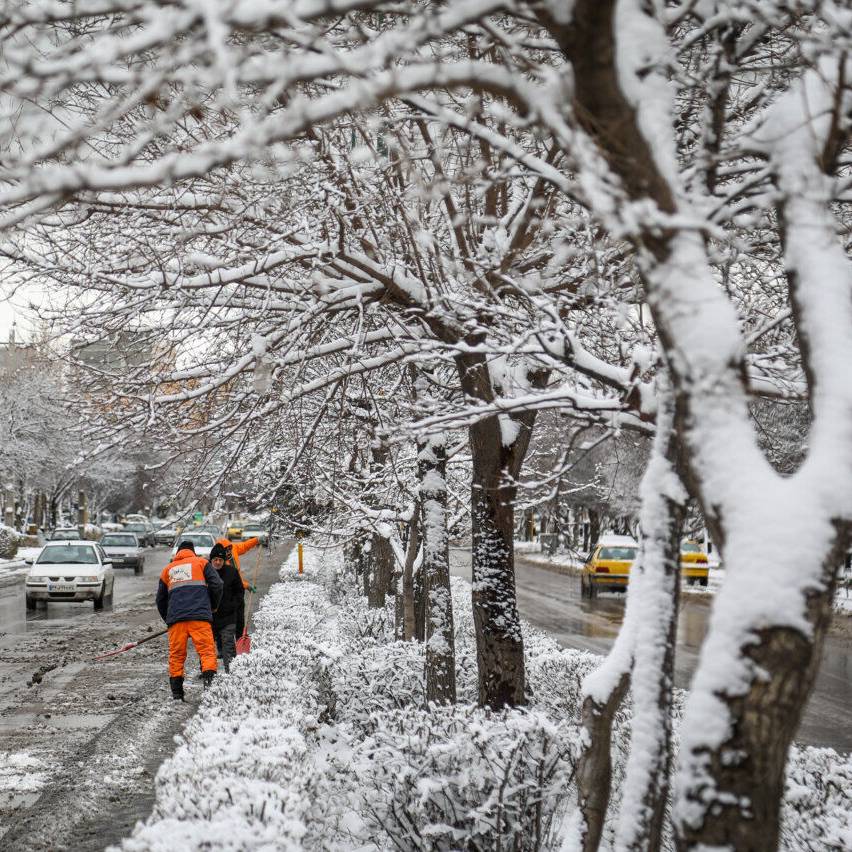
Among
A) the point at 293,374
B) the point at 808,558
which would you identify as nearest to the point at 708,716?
the point at 808,558

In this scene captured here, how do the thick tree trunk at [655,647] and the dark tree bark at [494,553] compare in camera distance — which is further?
the dark tree bark at [494,553]

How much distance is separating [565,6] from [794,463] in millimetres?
22379

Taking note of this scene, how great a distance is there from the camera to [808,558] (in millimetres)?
2857

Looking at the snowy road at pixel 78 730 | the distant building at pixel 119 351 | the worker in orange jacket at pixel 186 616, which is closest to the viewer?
the snowy road at pixel 78 730

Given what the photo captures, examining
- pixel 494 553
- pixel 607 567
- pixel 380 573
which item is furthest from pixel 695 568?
pixel 494 553

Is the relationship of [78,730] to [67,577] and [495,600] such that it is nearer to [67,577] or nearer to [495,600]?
[495,600]

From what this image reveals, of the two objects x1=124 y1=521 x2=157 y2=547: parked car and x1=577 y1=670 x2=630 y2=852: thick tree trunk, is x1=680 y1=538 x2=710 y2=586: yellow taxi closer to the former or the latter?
x1=577 y1=670 x2=630 y2=852: thick tree trunk

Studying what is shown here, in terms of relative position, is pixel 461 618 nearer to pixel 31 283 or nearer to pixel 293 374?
pixel 293 374

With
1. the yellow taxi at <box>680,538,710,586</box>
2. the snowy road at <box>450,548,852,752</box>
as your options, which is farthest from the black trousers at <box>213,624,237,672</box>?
the yellow taxi at <box>680,538,710,586</box>

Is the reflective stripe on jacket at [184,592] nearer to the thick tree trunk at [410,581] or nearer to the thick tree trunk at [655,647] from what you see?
the thick tree trunk at [410,581]

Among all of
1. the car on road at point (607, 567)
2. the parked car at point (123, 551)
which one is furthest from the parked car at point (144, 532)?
the car on road at point (607, 567)

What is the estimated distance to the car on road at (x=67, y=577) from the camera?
22.4 m

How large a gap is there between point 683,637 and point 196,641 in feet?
37.6

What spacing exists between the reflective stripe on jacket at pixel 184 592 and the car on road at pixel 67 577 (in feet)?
40.1
